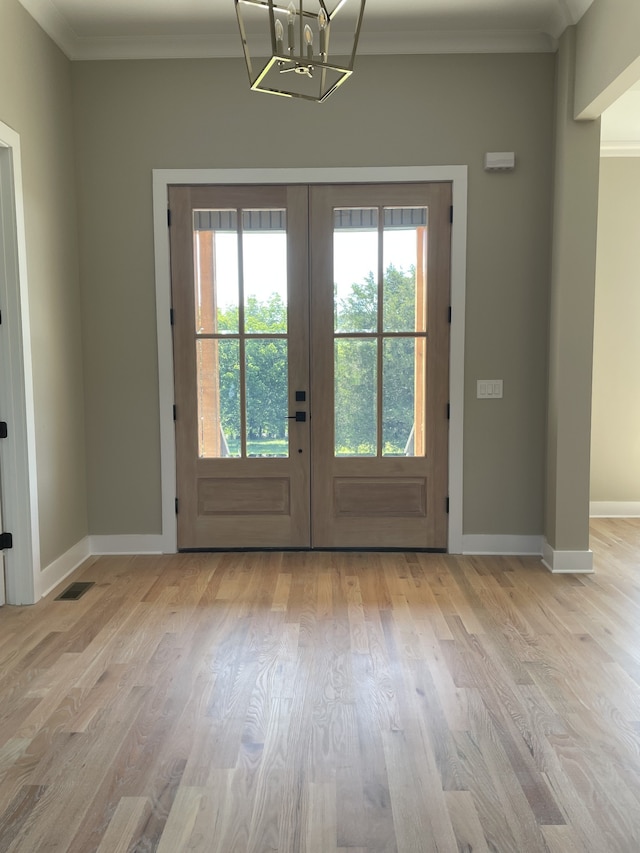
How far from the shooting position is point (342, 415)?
4473 mm

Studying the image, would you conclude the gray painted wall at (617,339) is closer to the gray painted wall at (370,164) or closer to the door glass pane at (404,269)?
the gray painted wall at (370,164)

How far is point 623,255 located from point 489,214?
177 centimetres

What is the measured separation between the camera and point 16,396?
3.55 metres

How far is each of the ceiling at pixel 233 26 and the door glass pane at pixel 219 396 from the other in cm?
185

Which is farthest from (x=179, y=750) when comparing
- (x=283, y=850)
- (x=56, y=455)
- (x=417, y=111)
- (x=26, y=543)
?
(x=417, y=111)

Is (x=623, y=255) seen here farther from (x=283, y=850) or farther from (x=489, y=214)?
(x=283, y=850)

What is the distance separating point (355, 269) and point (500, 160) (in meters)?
1.13

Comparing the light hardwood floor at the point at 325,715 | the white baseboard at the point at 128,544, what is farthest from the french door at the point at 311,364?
the light hardwood floor at the point at 325,715

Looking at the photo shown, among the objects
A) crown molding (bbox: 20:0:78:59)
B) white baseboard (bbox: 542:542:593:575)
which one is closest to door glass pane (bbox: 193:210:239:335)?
crown molding (bbox: 20:0:78:59)

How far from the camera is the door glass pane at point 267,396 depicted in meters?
4.44

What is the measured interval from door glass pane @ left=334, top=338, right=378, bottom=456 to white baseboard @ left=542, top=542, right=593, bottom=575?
1.32 metres

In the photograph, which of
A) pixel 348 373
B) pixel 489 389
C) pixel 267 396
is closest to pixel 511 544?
pixel 489 389

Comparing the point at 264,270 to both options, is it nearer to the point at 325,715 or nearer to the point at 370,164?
the point at 370,164

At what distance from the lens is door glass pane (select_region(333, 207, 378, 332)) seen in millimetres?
4352
